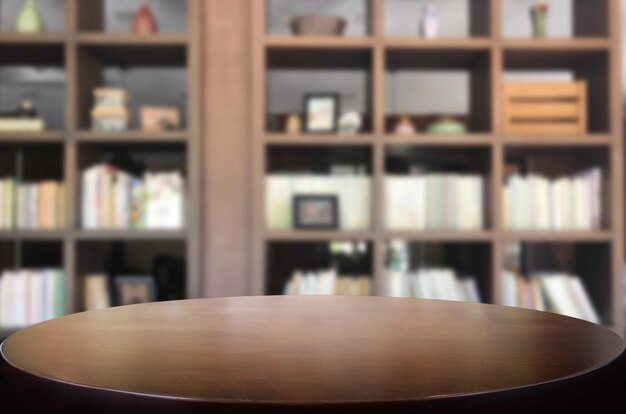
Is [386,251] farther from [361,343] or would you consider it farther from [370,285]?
[361,343]

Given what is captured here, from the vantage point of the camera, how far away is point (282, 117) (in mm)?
2838

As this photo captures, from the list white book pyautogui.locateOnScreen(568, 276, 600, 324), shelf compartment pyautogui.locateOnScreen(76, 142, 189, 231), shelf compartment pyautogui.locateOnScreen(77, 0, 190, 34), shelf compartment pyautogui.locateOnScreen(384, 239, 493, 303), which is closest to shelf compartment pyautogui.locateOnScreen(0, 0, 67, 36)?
shelf compartment pyautogui.locateOnScreen(77, 0, 190, 34)

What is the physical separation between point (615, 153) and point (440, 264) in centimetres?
87

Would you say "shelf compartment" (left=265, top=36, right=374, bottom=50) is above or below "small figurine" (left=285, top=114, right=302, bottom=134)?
above

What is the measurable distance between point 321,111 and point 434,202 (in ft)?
2.13

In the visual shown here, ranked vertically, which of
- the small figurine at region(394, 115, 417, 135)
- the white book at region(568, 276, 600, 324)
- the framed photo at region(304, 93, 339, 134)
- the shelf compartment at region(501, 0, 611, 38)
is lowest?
the white book at region(568, 276, 600, 324)

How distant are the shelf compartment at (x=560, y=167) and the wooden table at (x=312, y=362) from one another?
153 centimetres

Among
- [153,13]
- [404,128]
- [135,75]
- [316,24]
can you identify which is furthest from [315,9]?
[404,128]

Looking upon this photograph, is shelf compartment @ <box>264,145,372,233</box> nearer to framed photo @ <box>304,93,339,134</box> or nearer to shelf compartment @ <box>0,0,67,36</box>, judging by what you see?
framed photo @ <box>304,93,339,134</box>

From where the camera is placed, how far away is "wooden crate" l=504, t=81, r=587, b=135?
261 cm

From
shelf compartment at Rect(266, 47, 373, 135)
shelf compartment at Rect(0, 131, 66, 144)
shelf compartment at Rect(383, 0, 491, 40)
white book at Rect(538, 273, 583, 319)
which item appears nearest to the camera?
shelf compartment at Rect(0, 131, 66, 144)

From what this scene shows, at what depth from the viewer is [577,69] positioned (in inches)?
111

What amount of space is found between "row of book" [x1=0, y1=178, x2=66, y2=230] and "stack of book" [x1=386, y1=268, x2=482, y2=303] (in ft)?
4.75

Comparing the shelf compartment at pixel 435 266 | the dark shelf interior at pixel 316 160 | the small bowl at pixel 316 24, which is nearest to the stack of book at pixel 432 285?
the shelf compartment at pixel 435 266
